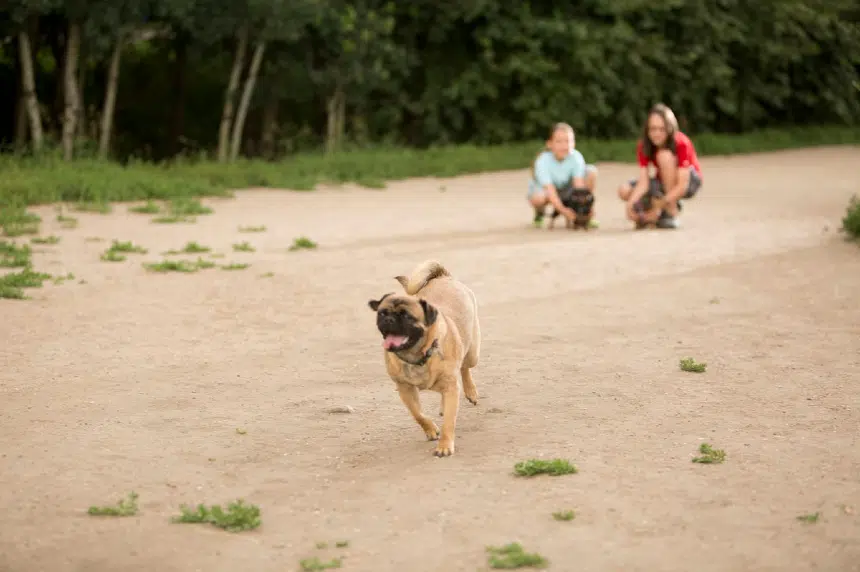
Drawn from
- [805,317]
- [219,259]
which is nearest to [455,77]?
[219,259]

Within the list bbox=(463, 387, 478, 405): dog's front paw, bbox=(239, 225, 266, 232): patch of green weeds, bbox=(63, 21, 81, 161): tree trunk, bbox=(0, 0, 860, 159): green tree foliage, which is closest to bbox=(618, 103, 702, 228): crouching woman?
bbox=(239, 225, 266, 232): patch of green weeds

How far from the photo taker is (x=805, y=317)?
9.62 m

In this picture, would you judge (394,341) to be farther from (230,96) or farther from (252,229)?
(230,96)

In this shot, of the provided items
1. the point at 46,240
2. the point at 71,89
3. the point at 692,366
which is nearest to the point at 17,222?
the point at 46,240

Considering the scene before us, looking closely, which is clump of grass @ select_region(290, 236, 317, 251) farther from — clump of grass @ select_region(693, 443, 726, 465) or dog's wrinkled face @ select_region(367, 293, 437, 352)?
clump of grass @ select_region(693, 443, 726, 465)

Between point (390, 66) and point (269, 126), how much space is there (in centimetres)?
212

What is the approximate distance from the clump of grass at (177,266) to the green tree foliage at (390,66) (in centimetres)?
647

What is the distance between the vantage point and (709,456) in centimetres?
622

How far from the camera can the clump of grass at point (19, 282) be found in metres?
10.3

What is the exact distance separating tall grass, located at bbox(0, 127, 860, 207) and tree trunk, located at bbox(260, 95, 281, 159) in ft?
3.13

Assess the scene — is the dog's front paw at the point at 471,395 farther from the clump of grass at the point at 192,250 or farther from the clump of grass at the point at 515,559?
the clump of grass at the point at 192,250

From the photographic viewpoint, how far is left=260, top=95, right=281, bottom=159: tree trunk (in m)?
20.6

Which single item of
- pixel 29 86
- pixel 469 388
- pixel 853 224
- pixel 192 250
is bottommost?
pixel 469 388

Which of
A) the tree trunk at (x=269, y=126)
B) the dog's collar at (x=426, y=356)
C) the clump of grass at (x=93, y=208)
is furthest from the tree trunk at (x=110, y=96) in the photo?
the dog's collar at (x=426, y=356)
